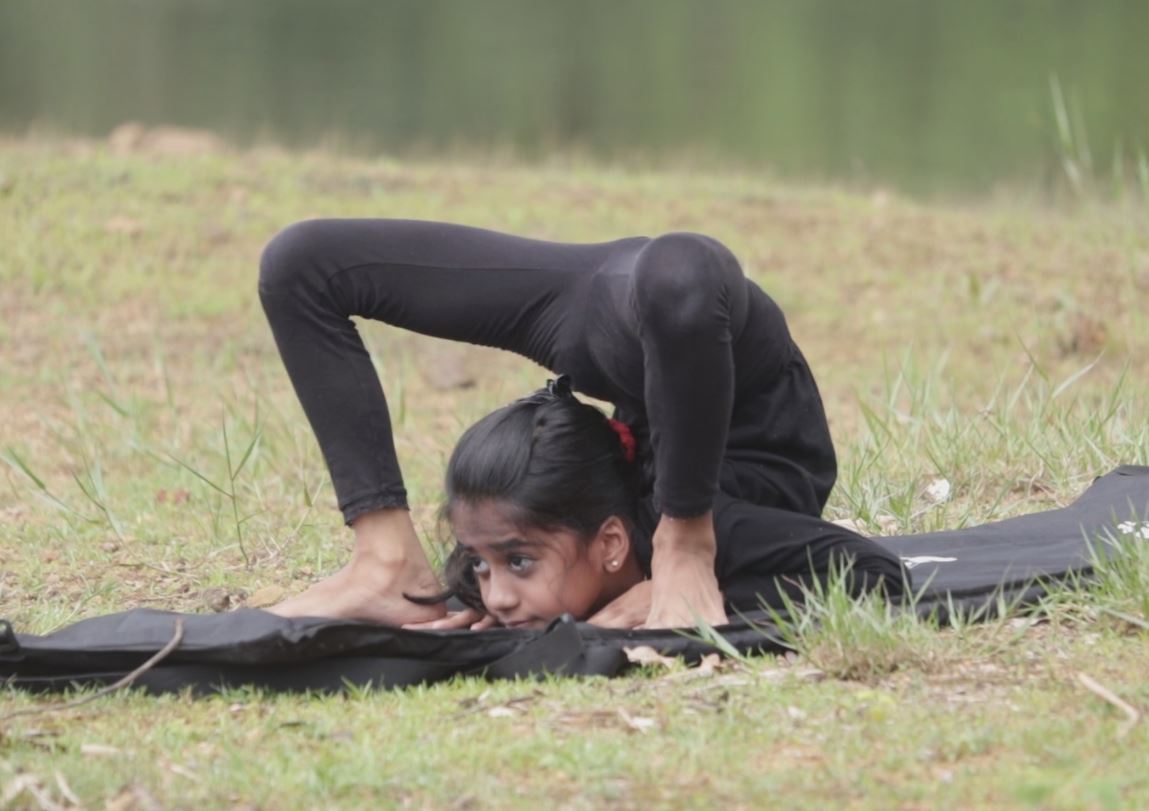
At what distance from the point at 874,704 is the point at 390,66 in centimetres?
1425

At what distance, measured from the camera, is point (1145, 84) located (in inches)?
551

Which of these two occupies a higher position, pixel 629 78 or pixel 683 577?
pixel 629 78

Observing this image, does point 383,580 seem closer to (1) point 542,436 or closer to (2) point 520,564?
(2) point 520,564

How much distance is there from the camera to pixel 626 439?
9.94ft

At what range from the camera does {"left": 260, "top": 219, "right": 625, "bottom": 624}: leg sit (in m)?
3.00

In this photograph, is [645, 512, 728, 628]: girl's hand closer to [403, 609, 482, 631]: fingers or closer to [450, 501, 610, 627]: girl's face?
[450, 501, 610, 627]: girl's face

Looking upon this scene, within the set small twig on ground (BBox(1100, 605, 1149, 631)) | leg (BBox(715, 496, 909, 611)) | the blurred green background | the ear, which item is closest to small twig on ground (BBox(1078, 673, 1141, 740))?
small twig on ground (BBox(1100, 605, 1149, 631))

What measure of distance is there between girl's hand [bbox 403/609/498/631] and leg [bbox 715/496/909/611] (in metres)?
0.42

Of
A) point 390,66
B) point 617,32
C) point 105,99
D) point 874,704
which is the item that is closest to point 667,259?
point 874,704

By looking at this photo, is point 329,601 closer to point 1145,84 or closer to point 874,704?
point 874,704

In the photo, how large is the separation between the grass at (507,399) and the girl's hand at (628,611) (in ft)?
0.75

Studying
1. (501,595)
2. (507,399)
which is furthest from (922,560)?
(507,399)

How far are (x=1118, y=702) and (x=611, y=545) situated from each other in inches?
37.0

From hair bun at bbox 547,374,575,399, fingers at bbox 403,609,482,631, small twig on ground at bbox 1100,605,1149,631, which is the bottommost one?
fingers at bbox 403,609,482,631
